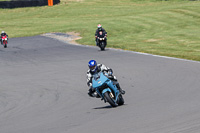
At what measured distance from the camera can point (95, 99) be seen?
1300cm

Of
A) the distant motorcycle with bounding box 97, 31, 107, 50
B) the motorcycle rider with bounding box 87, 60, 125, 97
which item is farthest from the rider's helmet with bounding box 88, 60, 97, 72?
the distant motorcycle with bounding box 97, 31, 107, 50

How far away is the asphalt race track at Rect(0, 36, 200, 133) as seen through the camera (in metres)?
8.95

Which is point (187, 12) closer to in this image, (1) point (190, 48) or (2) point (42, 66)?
(1) point (190, 48)

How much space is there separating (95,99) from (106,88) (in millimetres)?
1898

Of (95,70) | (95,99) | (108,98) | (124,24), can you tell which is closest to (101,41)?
(95,99)

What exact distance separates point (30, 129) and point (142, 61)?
12.6 metres

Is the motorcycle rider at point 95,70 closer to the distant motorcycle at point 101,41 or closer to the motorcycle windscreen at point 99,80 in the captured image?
the motorcycle windscreen at point 99,80

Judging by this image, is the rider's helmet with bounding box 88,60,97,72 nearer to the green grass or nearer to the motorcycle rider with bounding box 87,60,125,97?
the motorcycle rider with bounding box 87,60,125,97

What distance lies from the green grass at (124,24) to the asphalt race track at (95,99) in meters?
4.14

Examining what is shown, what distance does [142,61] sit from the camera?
21.2 metres

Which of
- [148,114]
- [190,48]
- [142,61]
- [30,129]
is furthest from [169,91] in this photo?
[190,48]

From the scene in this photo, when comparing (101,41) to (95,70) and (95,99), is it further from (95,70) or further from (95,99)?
(95,70)

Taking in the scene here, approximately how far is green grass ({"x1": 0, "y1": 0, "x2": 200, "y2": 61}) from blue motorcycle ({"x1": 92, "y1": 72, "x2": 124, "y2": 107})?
10.9m

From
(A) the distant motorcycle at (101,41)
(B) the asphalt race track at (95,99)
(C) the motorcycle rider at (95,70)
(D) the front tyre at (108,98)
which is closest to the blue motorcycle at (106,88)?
(D) the front tyre at (108,98)
